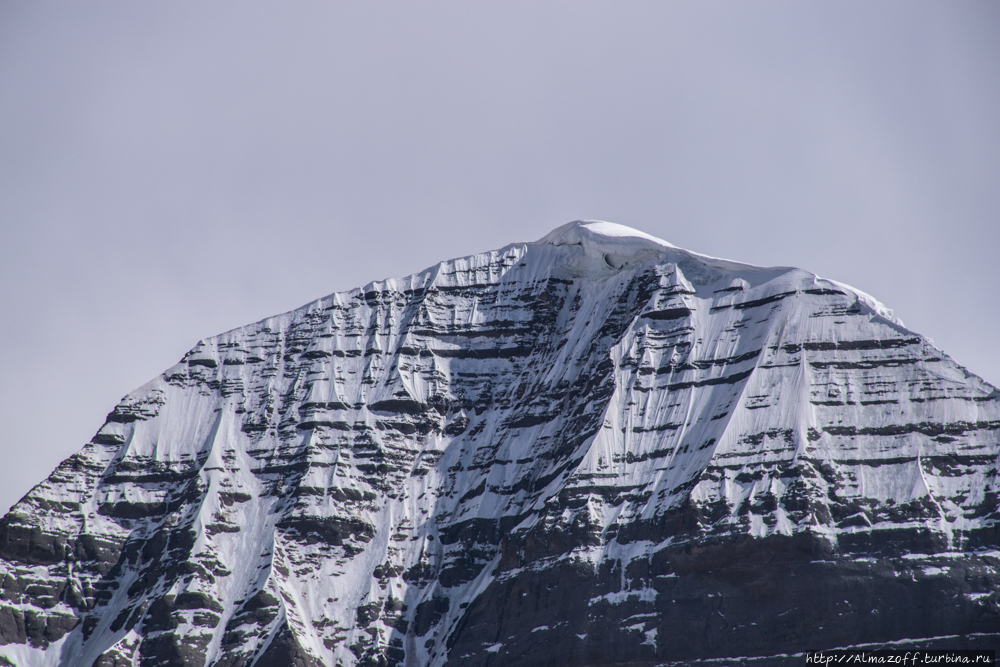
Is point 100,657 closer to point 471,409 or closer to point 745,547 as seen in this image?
point 471,409

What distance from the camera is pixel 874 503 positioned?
162m

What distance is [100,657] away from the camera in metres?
169

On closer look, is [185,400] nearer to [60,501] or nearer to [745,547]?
[60,501]

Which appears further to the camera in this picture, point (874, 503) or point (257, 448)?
point (257, 448)

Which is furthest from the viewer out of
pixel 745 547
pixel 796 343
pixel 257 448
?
pixel 257 448

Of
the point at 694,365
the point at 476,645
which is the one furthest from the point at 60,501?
the point at 694,365

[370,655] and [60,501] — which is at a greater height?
[60,501]

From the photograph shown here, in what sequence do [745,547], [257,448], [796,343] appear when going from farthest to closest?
[257,448]
[796,343]
[745,547]

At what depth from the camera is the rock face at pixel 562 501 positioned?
6196 inches

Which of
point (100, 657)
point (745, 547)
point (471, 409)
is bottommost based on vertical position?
point (100, 657)

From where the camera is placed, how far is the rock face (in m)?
157

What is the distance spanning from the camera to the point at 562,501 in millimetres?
170500

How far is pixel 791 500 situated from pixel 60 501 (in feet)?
251

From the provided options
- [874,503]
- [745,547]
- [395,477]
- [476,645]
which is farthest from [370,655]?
[874,503]
